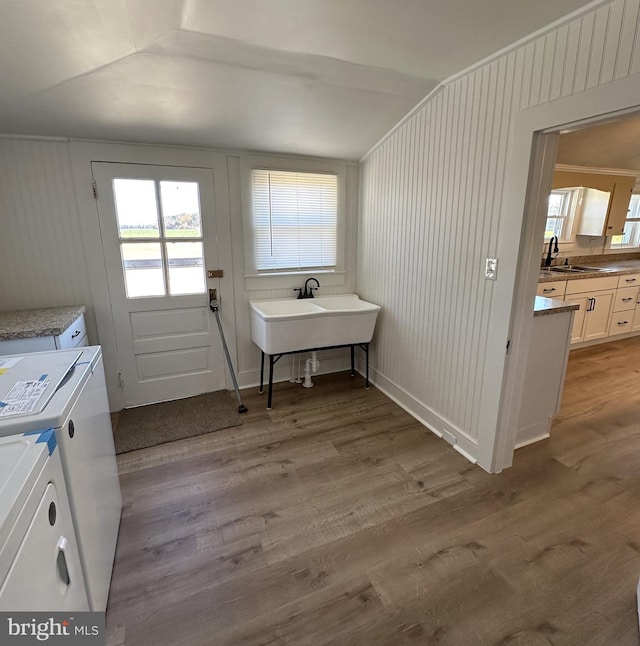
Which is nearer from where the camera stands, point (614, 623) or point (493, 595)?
point (614, 623)

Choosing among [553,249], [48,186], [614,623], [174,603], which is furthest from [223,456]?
[553,249]

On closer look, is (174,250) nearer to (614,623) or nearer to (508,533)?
(508,533)

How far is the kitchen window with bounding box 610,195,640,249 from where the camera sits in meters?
5.27

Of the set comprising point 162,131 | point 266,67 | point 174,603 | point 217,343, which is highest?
point 266,67

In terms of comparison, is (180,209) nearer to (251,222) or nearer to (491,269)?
(251,222)

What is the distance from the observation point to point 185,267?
9.97ft

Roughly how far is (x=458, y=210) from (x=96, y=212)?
261cm

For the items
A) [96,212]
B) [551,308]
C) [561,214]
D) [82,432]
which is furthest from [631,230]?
[82,432]

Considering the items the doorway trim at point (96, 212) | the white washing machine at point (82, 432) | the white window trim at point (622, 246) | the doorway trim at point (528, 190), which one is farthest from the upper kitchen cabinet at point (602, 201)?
the white washing machine at point (82, 432)

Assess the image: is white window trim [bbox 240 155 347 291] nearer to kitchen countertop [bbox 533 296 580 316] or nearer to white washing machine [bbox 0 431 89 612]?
kitchen countertop [bbox 533 296 580 316]

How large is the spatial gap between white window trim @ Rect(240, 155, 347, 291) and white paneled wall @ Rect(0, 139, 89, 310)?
1267mm

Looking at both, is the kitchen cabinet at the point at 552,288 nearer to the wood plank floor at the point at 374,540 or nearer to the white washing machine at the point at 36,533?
the wood plank floor at the point at 374,540

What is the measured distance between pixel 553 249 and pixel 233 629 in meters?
5.08

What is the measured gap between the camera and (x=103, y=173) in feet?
8.75
